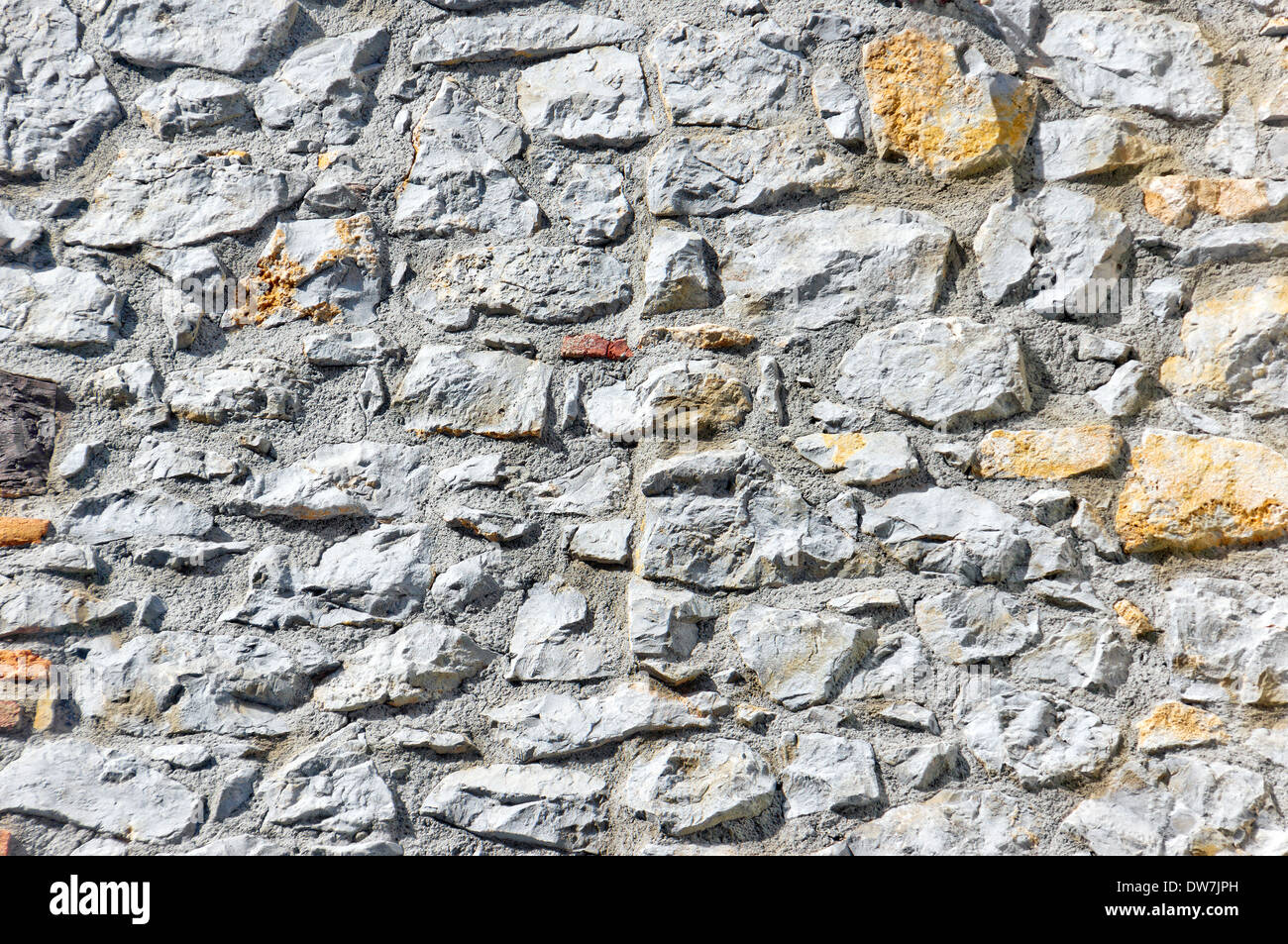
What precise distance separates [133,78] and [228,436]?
0.79m

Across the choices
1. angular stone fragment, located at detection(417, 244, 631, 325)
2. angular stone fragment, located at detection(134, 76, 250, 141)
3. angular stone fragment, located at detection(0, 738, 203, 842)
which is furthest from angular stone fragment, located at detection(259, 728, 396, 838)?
angular stone fragment, located at detection(134, 76, 250, 141)

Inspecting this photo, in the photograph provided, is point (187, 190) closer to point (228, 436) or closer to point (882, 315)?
point (228, 436)

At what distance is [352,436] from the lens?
1492mm

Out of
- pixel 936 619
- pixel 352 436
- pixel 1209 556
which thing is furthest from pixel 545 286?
pixel 1209 556

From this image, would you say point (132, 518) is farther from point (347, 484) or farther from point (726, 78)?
point (726, 78)

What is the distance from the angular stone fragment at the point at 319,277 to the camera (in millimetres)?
1548

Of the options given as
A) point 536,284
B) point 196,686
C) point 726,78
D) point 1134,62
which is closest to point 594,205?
point 536,284

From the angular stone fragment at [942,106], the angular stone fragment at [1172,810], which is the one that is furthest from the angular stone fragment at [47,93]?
the angular stone fragment at [1172,810]

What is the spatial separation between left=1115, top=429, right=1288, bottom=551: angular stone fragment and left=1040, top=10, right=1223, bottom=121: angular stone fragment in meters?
0.58

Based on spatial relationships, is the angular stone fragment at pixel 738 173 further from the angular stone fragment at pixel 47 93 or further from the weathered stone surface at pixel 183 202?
the angular stone fragment at pixel 47 93

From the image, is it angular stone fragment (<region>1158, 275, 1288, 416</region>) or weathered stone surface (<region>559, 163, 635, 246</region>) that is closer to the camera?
angular stone fragment (<region>1158, 275, 1288, 416</region>)

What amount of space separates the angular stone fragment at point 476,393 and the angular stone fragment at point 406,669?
0.35 m

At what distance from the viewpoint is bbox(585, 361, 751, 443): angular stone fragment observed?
1.43m

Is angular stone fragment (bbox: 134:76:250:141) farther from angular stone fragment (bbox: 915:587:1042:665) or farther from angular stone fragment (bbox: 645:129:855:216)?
angular stone fragment (bbox: 915:587:1042:665)
